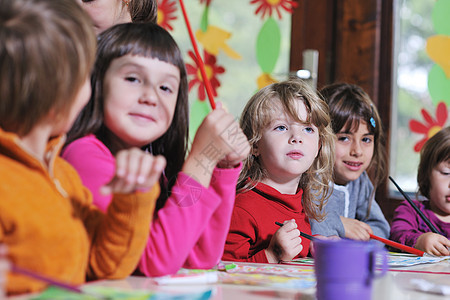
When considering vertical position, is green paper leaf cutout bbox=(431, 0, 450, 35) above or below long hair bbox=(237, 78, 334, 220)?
above

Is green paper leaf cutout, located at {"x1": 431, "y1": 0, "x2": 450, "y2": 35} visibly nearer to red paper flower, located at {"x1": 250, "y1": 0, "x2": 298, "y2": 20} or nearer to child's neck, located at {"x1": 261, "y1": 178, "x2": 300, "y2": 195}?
red paper flower, located at {"x1": 250, "y1": 0, "x2": 298, "y2": 20}

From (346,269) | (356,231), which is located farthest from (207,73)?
(346,269)

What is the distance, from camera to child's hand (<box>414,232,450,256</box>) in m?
1.43

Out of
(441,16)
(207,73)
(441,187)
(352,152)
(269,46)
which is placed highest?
(441,16)

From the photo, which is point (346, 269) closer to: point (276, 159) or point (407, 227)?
point (276, 159)

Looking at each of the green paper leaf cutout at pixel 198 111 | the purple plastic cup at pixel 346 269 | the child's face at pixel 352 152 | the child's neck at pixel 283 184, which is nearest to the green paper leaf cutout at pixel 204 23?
the green paper leaf cutout at pixel 198 111

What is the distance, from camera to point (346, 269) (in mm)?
Answer: 658

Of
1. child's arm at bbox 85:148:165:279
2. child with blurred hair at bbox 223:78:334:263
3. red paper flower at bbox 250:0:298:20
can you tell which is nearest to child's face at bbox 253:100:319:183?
child with blurred hair at bbox 223:78:334:263

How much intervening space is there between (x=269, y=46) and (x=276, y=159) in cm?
149

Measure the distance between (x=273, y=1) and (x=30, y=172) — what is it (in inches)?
88.6

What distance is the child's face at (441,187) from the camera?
5.80ft

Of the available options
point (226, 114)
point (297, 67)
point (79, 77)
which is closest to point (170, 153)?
point (226, 114)

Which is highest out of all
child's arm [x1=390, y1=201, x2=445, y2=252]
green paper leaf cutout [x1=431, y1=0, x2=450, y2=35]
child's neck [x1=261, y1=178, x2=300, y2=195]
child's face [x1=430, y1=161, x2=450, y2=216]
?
green paper leaf cutout [x1=431, y1=0, x2=450, y2=35]

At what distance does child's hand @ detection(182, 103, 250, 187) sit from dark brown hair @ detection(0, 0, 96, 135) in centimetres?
26
